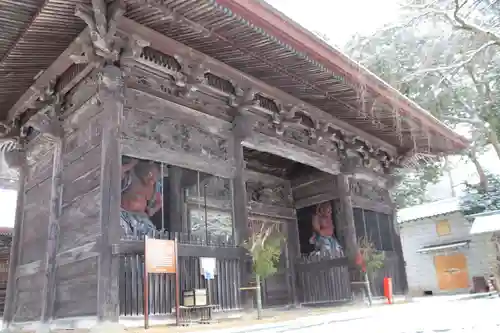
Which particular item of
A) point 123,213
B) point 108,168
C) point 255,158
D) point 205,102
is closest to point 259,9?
point 205,102

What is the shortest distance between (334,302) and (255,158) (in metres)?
3.51

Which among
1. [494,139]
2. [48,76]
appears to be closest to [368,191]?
[48,76]

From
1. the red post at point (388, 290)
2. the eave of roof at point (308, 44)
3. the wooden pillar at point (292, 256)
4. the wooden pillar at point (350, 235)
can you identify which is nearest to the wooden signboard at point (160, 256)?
the eave of roof at point (308, 44)

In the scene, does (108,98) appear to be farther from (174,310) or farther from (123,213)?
(174,310)

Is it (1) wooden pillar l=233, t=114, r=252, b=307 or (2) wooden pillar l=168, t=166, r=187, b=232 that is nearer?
(1) wooden pillar l=233, t=114, r=252, b=307

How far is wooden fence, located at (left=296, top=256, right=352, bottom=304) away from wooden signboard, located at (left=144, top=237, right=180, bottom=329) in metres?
4.68

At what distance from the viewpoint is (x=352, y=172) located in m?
9.28

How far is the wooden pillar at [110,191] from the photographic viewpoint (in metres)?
4.68

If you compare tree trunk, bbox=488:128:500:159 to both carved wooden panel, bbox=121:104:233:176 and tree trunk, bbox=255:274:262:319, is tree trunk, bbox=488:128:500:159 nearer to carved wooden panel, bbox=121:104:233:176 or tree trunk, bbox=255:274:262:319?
carved wooden panel, bbox=121:104:233:176

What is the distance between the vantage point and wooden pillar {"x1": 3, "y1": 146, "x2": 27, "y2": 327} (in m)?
6.77

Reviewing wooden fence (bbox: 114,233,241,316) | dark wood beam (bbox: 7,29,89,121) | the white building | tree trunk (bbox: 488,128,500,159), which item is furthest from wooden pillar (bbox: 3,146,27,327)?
tree trunk (bbox: 488,128,500,159)

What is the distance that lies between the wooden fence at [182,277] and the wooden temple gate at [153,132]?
0.02 metres

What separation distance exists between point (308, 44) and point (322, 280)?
543 centimetres

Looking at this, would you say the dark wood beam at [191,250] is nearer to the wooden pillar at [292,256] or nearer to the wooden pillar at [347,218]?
the wooden pillar at [347,218]
